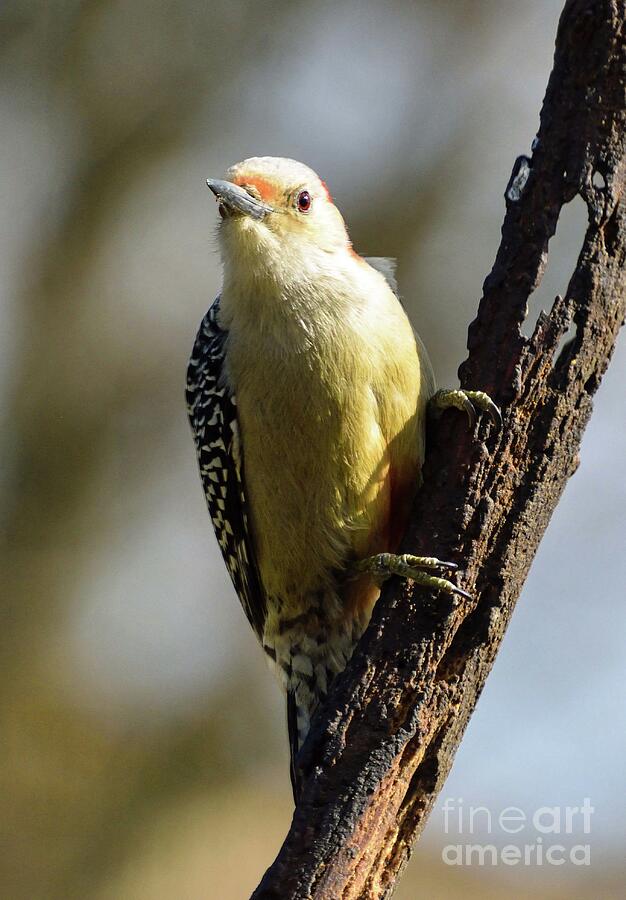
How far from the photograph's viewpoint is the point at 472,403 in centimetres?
406

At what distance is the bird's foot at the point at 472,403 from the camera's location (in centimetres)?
400

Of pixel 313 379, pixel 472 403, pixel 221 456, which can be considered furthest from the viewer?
pixel 221 456

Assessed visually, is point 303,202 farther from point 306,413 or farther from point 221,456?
point 221,456

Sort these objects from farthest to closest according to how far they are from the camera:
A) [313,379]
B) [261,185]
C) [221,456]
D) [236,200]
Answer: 1. [221,456]
2. [261,185]
3. [236,200]
4. [313,379]

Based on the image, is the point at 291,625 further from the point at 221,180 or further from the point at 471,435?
the point at 221,180

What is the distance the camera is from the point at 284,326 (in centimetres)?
478

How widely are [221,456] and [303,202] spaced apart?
123 cm

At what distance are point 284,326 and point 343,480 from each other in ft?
2.29

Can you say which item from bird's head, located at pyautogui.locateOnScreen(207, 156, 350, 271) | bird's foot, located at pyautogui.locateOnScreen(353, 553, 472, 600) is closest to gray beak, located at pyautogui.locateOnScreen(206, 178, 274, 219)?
bird's head, located at pyautogui.locateOnScreen(207, 156, 350, 271)

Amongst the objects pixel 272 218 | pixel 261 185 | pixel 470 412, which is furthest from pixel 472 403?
pixel 261 185

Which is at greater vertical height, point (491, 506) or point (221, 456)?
point (491, 506)

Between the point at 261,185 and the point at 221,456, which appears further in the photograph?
the point at 221,456

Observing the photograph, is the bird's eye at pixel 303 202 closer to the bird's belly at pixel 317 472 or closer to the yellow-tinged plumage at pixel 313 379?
the yellow-tinged plumage at pixel 313 379

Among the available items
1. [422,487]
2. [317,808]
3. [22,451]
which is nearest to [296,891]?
[317,808]
